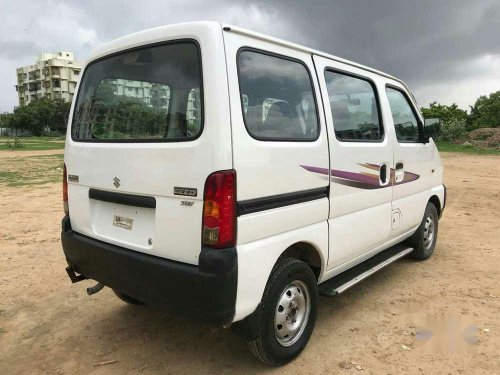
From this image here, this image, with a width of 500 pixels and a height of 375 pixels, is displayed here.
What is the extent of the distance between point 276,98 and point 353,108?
3.32 ft

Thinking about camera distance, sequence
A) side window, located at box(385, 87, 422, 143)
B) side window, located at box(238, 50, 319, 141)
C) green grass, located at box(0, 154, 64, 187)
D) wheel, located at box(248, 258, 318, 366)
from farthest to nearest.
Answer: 1. green grass, located at box(0, 154, 64, 187)
2. side window, located at box(385, 87, 422, 143)
3. wheel, located at box(248, 258, 318, 366)
4. side window, located at box(238, 50, 319, 141)

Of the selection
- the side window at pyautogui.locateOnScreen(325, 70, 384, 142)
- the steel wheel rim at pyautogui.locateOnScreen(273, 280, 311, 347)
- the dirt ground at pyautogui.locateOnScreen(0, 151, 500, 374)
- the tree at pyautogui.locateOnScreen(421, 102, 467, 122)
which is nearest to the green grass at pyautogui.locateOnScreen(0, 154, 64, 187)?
the dirt ground at pyautogui.locateOnScreen(0, 151, 500, 374)

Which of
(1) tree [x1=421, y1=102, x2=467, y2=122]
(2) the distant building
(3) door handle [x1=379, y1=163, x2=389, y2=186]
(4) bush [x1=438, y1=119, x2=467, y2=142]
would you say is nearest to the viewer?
(3) door handle [x1=379, y1=163, x2=389, y2=186]

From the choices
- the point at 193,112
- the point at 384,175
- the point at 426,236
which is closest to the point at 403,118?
the point at 384,175

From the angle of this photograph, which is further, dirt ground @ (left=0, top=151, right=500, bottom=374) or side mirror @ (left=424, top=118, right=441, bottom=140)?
side mirror @ (left=424, top=118, right=441, bottom=140)

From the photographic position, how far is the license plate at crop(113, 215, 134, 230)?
275 cm

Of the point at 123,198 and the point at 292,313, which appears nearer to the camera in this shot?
the point at 123,198

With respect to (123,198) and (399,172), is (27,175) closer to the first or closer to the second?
(123,198)

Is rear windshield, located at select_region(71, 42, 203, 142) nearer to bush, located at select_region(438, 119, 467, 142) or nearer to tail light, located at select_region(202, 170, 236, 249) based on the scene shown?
tail light, located at select_region(202, 170, 236, 249)

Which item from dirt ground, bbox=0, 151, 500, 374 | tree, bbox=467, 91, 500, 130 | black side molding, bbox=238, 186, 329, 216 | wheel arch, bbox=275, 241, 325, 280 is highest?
tree, bbox=467, 91, 500, 130

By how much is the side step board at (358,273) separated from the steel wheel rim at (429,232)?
59 centimetres

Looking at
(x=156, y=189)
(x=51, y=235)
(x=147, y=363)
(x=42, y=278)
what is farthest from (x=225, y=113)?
(x=51, y=235)

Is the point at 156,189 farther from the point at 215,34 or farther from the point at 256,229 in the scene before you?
the point at 215,34

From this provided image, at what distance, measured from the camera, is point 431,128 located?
15.2ft
